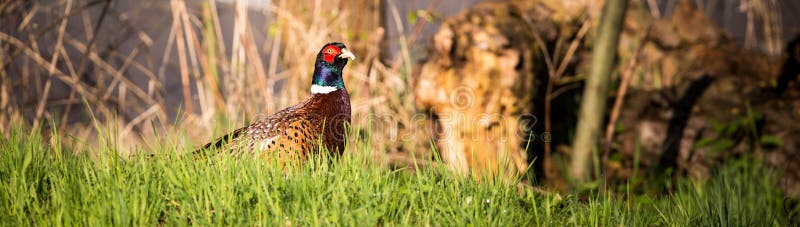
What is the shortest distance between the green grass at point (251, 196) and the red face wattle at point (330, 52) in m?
0.47

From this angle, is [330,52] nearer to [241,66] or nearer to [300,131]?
[300,131]

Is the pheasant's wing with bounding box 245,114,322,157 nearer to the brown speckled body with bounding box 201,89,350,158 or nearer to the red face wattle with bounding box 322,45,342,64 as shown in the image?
the brown speckled body with bounding box 201,89,350,158

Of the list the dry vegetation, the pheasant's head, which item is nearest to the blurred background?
the dry vegetation

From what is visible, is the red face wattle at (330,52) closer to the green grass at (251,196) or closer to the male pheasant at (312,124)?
the male pheasant at (312,124)

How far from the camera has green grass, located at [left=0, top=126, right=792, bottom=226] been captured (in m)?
2.57

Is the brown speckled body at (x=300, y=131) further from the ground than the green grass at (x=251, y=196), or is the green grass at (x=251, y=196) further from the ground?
the brown speckled body at (x=300, y=131)

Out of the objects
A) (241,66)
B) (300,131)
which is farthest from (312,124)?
(241,66)

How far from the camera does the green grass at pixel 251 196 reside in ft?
8.43

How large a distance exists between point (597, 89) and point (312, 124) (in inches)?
103

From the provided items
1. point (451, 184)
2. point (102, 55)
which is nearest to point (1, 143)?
point (451, 184)

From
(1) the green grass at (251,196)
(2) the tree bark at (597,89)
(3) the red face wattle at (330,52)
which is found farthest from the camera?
(2) the tree bark at (597,89)

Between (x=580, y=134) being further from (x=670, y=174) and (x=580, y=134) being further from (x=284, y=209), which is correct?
(x=284, y=209)

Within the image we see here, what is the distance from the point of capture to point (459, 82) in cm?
532

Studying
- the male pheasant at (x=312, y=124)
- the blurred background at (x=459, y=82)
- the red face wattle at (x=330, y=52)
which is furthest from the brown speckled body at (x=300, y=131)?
the blurred background at (x=459, y=82)
